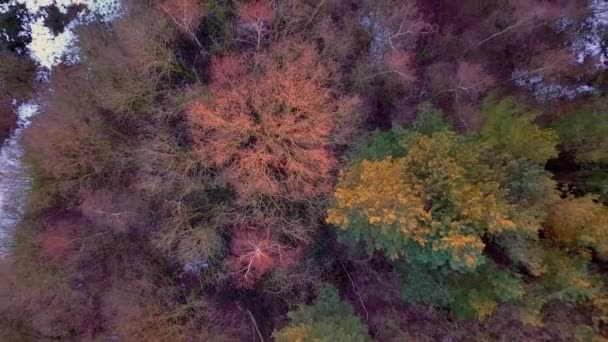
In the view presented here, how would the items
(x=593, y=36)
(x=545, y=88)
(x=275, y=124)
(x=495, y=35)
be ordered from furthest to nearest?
(x=495, y=35)
(x=593, y=36)
(x=545, y=88)
(x=275, y=124)

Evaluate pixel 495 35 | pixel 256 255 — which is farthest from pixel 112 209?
pixel 495 35

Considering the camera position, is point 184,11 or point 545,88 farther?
point 545,88

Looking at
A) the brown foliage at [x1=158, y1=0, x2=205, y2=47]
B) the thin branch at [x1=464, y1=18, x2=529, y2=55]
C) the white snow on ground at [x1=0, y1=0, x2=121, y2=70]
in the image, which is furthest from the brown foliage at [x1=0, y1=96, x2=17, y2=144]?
the thin branch at [x1=464, y1=18, x2=529, y2=55]

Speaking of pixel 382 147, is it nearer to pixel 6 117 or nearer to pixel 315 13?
pixel 315 13

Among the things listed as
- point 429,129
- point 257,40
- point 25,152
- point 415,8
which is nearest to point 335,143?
point 429,129

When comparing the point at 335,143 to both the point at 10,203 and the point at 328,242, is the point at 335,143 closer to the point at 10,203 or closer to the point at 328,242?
the point at 328,242

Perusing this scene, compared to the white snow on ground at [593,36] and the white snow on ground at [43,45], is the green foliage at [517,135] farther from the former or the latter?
the white snow on ground at [43,45]
